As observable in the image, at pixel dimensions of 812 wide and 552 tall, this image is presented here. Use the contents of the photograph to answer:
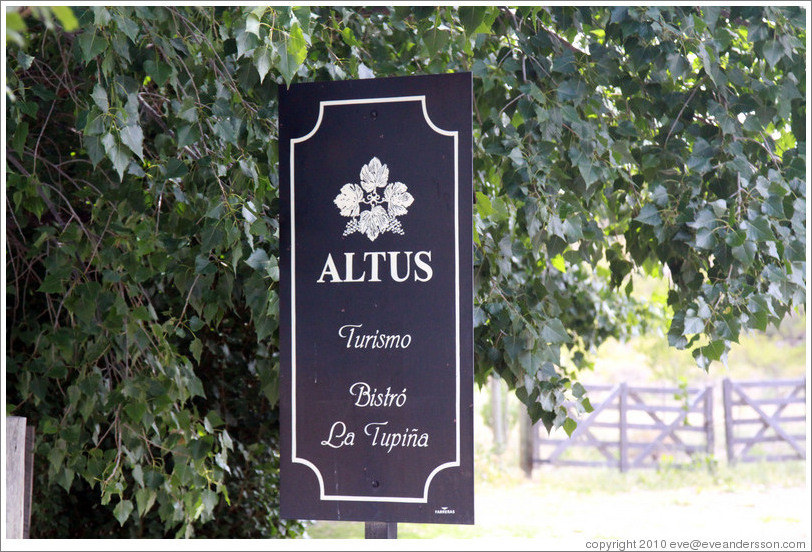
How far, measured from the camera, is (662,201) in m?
2.59

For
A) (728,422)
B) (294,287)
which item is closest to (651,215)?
(294,287)

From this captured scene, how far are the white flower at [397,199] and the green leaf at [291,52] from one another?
378 mm

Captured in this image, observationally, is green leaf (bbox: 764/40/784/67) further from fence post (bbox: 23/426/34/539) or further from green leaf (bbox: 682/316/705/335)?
fence post (bbox: 23/426/34/539)

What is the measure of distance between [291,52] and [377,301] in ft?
2.21

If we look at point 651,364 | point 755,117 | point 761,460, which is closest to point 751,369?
point 651,364

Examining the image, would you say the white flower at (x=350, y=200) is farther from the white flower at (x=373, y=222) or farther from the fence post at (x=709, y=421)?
the fence post at (x=709, y=421)

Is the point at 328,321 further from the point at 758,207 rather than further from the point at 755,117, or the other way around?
the point at 755,117

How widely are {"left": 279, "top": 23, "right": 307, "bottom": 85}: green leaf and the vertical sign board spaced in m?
0.06

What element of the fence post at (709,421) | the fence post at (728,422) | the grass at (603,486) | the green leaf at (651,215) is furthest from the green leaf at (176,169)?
the fence post at (728,422)

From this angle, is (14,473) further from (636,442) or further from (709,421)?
(709,421)

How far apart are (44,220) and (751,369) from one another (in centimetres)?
1871

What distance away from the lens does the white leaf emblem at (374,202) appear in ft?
6.80

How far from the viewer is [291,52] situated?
2.12m

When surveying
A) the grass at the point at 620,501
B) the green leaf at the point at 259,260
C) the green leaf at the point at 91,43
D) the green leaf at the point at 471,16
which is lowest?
the grass at the point at 620,501
